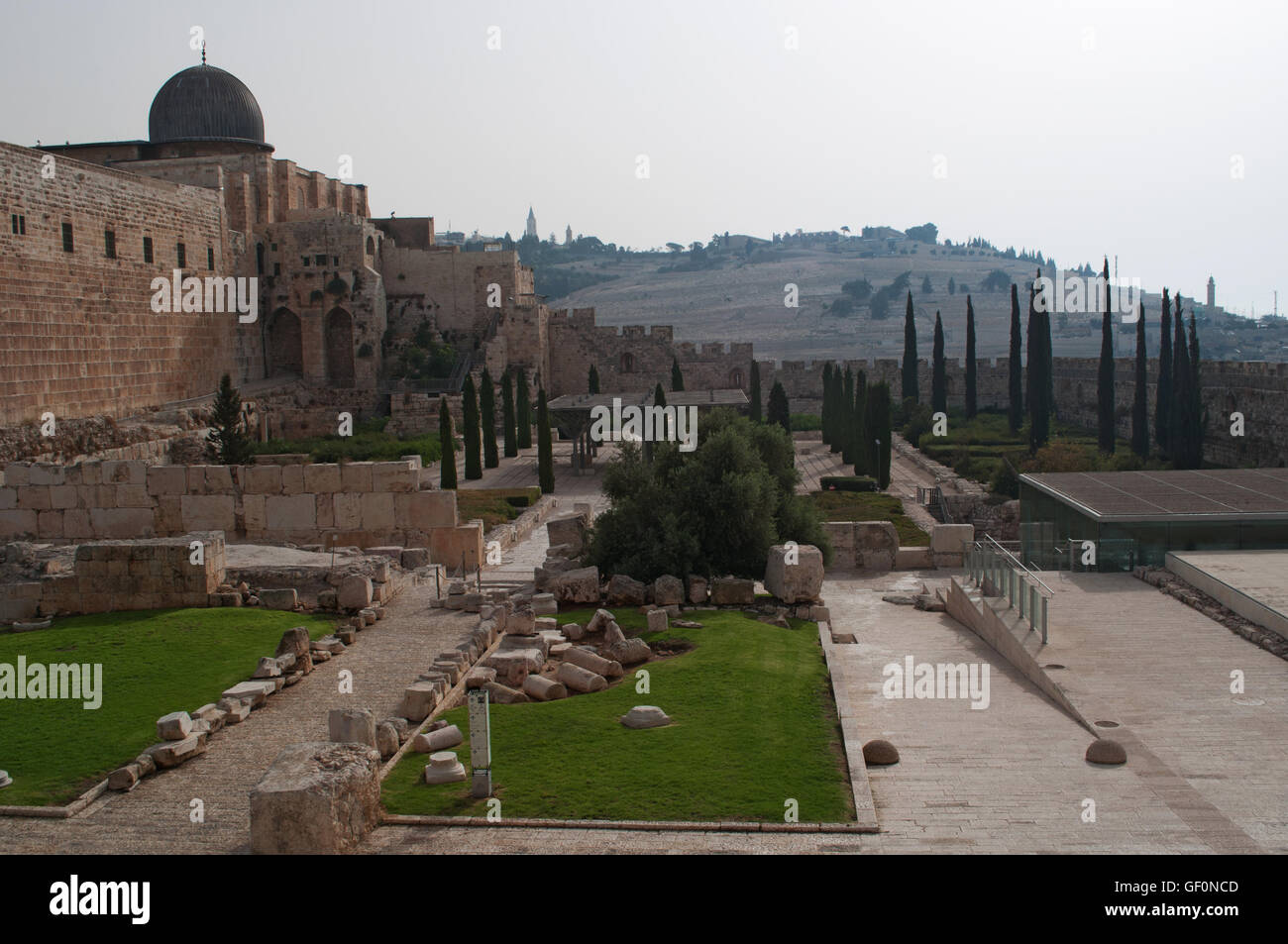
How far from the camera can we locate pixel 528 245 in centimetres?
16700

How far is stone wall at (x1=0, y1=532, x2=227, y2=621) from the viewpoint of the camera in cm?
1305

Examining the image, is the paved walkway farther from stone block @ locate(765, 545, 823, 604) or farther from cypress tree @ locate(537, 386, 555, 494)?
cypress tree @ locate(537, 386, 555, 494)

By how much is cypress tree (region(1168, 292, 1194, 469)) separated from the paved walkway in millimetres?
24175

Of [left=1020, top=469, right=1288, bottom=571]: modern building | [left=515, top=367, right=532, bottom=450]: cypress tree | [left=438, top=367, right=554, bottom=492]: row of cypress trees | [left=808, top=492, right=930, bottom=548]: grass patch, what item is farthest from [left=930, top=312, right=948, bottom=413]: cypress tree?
[left=1020, top=469, right=1288, bottom=571]: modern building

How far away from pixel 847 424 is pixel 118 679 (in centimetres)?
2482

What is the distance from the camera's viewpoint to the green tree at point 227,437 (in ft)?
78.0

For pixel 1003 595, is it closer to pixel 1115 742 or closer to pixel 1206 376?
pixel 1115 742

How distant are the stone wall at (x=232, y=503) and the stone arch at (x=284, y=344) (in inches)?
934

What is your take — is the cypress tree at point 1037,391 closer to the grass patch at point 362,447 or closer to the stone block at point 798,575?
the grass patch at point 362,447

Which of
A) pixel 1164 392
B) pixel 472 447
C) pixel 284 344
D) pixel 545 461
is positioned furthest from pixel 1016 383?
pixel 284 344

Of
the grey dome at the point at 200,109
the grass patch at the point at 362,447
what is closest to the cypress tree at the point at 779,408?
the grass patch at the point at 362,447

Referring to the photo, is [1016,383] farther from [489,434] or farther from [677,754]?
[677,754]

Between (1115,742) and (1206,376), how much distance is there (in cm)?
3044
